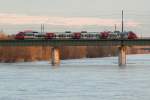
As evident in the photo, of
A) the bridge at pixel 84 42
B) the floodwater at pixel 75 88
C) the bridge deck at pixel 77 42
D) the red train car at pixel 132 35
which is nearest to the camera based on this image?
the floodwater at pixel 75 88

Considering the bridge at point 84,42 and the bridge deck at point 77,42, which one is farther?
the bridge at point 84,42

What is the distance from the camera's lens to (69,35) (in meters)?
160

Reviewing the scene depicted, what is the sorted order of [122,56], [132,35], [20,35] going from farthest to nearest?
1. [20,35]
2. [132,35]
3. [122,56]

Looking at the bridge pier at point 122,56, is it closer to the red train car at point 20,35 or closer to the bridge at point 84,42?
the bridge at point 84,42

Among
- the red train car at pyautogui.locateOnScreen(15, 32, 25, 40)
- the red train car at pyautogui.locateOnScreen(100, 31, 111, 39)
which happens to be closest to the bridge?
the red train car at pyautogui.locateOnScreen(100, 31, 111, 39)

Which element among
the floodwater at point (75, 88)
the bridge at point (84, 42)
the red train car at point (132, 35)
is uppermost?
the red train car at point (132, 35)

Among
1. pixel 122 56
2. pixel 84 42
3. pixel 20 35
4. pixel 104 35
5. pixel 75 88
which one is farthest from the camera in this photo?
pixel 20 35

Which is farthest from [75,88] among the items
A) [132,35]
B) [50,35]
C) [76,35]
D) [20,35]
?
[20,35]

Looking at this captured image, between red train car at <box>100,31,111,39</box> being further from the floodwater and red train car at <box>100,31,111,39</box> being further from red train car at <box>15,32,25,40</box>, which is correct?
the floodwater

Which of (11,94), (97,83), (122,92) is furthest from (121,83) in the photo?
(11,94)

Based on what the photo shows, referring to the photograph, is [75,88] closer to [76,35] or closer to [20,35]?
[76,35]

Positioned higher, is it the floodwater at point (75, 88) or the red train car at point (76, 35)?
the red train car at point (76, 35)

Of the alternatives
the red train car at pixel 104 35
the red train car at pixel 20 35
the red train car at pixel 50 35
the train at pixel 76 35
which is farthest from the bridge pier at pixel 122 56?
the red train car at pixel 20 35

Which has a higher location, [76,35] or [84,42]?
[76,35]
